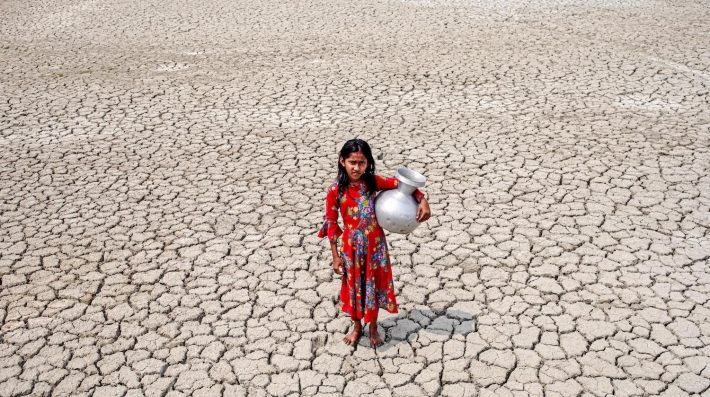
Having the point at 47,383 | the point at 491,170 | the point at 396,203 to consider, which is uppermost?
the point at 396,203

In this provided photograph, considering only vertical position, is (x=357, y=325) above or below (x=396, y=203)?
Answer: below

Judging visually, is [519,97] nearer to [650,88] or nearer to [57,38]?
[650,88]

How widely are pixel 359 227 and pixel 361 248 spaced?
12 cm

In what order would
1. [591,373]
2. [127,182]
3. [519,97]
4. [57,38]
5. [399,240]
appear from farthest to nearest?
[57,38]
[519,97]
[127,182]
[399,240]
[591,373]

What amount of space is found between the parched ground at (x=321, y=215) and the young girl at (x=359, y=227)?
460mm

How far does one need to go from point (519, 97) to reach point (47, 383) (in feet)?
21.1

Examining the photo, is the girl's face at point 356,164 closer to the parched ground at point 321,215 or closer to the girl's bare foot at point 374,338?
the girl's bare foot at point 374,338

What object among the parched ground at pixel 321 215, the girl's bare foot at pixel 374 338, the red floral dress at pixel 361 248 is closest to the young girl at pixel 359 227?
the red floral dress at pixel 361 248

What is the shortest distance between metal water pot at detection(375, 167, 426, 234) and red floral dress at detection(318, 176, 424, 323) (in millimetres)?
66

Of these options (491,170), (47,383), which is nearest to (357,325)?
(47,383)

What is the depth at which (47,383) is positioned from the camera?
11.9 feet

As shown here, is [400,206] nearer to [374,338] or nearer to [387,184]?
[387,184]

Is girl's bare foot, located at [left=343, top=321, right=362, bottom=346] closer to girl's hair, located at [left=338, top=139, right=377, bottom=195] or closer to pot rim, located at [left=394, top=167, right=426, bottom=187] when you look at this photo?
girl's hair, located at [left=338, top=139, right=377, bottom=195]

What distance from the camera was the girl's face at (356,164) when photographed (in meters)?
3.36
